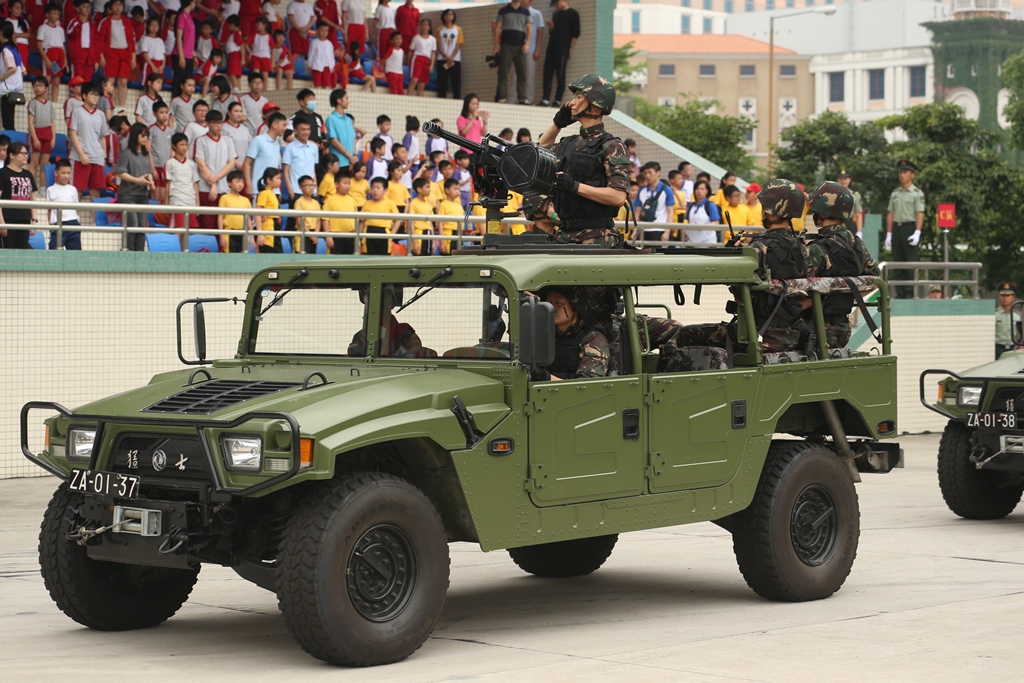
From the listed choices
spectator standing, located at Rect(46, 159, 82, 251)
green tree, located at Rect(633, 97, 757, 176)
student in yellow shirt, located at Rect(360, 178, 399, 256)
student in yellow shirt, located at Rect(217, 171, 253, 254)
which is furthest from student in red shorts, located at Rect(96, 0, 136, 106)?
Answer: green tree, located at Rect(633, 97, 757, 176)

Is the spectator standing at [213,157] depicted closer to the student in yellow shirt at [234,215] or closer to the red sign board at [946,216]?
the student in yellow shirt at [234,215]

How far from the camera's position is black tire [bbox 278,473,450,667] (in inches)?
277

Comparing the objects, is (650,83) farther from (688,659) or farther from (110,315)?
(688,659)

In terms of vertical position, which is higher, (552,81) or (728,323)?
(552,81)

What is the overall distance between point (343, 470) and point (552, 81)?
19884 mm

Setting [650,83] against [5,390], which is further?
[650,83]

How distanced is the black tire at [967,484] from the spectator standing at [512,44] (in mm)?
13951

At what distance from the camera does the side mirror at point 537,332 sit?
7.47m

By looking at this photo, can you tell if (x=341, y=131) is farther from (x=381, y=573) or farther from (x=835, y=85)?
(x=835, y=85)

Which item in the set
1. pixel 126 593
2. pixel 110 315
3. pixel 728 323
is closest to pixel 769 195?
pixel 728 323

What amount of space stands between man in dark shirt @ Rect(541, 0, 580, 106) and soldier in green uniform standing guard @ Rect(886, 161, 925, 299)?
633 centimetres

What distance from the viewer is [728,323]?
30.6 feet

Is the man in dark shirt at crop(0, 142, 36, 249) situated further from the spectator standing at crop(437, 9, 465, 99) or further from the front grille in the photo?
the spectator standing at crop(437, 9, 465, 99)

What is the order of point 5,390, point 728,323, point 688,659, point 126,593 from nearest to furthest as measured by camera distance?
point 688,659, point 126,593, point 728,323, point 5,390
